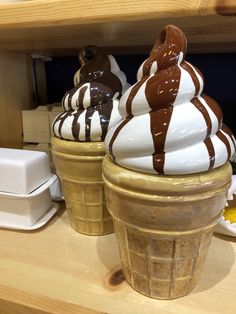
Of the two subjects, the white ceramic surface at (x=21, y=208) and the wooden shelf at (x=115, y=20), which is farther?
the white ceramic surface at (x=21, y=208)

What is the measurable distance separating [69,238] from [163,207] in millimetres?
287

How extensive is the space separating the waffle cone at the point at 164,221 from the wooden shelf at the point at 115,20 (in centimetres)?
21

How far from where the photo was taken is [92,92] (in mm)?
544

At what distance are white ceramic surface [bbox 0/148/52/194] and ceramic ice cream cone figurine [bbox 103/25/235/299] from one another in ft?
0.76

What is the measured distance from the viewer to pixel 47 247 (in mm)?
563

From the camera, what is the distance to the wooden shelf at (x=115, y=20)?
1.32 feet

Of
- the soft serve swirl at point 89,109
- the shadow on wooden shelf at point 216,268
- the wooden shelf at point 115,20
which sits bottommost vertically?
the shadow on wooden shelf at point 216,268

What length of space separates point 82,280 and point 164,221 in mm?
183

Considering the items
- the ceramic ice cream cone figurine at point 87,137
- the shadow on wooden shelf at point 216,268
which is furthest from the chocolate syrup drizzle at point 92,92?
the shadow on wooden shelf at point 216,268

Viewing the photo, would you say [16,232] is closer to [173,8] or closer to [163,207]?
[163,207]

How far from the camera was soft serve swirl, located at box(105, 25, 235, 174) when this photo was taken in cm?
37

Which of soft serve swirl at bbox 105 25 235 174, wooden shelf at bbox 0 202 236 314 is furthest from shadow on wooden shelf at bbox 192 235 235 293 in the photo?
soft serve swirl at bbox 105 25 235 174

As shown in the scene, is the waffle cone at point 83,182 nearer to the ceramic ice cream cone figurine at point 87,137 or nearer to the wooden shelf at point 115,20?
the ceramic ice cream cone figurine at point 87,137

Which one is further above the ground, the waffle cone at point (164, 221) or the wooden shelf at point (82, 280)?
the waffle cone at point (164, 221)
